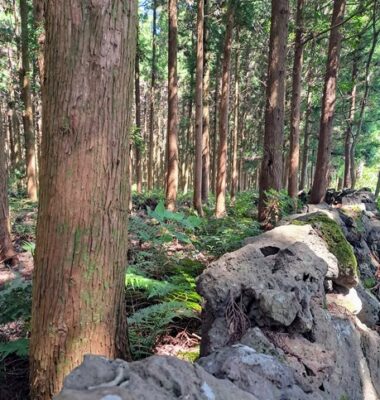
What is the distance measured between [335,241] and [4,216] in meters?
5.28

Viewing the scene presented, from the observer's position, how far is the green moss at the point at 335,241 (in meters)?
5.03

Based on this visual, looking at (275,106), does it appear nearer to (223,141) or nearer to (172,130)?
(172,130)

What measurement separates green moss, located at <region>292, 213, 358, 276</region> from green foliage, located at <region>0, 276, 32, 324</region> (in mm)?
3602

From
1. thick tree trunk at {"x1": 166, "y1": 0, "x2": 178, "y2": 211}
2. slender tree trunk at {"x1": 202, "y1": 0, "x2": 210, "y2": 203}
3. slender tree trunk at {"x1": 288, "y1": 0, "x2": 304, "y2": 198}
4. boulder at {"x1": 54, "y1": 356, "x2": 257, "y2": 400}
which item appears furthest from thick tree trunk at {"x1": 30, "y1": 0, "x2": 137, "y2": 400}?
slender tree trunk at {"x1": 202, "y1": 0, "x2": 210, "y2": 203}

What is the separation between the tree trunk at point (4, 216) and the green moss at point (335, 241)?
4739mm

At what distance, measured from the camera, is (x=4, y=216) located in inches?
267

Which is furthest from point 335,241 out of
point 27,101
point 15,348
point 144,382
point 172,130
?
point 27,101

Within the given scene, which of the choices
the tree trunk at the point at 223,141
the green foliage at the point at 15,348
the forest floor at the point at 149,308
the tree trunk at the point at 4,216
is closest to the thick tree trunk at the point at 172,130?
the tree trunk at the point at 223,141

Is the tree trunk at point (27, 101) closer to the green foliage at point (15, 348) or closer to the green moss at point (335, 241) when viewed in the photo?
the green moss at point (335, 241)

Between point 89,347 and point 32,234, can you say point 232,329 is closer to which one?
point 89,347

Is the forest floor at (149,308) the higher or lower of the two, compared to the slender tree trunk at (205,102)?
lower

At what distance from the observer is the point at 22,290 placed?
150 inches

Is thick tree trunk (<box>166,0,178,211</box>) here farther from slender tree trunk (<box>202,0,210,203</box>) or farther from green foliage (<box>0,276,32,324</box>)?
green foliage (<box>0,276,32,324</box>)

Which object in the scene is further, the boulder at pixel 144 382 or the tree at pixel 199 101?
the tree at pixel 199 101
